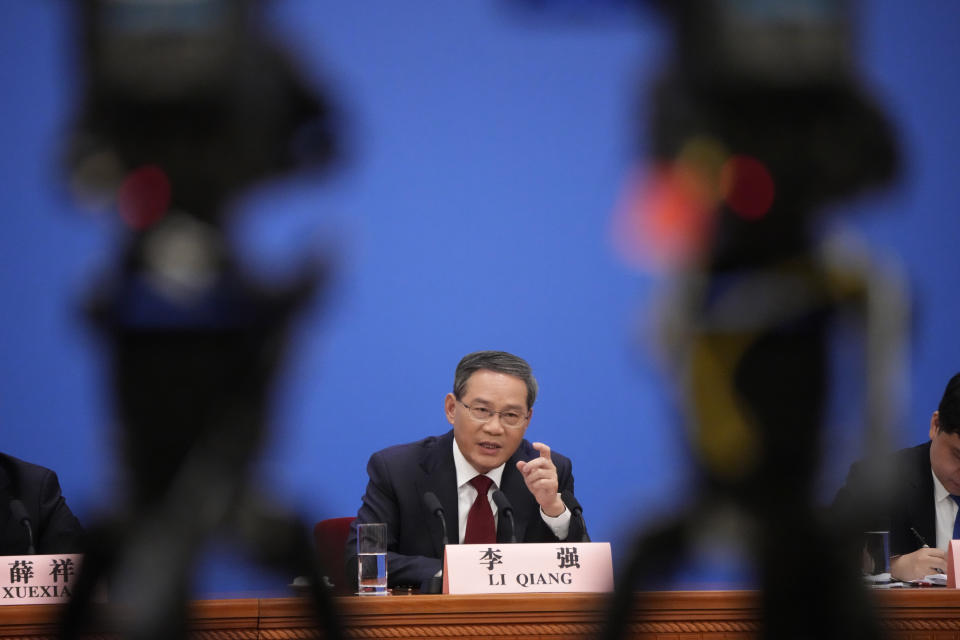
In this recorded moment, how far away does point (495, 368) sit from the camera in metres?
3.16

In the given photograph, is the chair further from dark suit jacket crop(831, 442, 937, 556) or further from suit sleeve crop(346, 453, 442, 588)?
dark suit jacket crop(831, 442, 937, 556)

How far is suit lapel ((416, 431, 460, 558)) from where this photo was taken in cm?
299

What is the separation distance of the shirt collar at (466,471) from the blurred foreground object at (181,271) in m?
2.16

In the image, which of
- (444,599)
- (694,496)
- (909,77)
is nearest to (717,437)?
(694,496)

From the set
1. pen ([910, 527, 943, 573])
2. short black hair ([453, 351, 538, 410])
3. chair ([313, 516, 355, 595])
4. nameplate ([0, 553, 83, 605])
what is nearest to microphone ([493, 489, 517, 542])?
short black hair ([453, 351, 538, 410])

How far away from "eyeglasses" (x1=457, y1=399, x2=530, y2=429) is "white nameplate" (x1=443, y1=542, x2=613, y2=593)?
2.55 feet

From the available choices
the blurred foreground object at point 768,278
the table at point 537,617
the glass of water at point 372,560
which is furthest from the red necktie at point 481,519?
the blurred foreground object at point 768,278

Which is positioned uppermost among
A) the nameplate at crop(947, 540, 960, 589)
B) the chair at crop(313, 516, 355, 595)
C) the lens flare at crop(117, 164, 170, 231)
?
the lens flare at crop(117, 164, 170, 231)

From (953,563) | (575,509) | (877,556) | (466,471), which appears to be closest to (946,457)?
(877,556)

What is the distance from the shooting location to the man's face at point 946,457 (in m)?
3.02

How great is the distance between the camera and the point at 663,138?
39.0 inches

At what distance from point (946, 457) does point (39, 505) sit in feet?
8.95

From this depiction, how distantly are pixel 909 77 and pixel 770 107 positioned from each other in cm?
361

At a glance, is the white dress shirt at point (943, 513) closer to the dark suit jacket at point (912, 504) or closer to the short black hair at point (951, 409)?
the dark suit jacket at point (912, 504)
